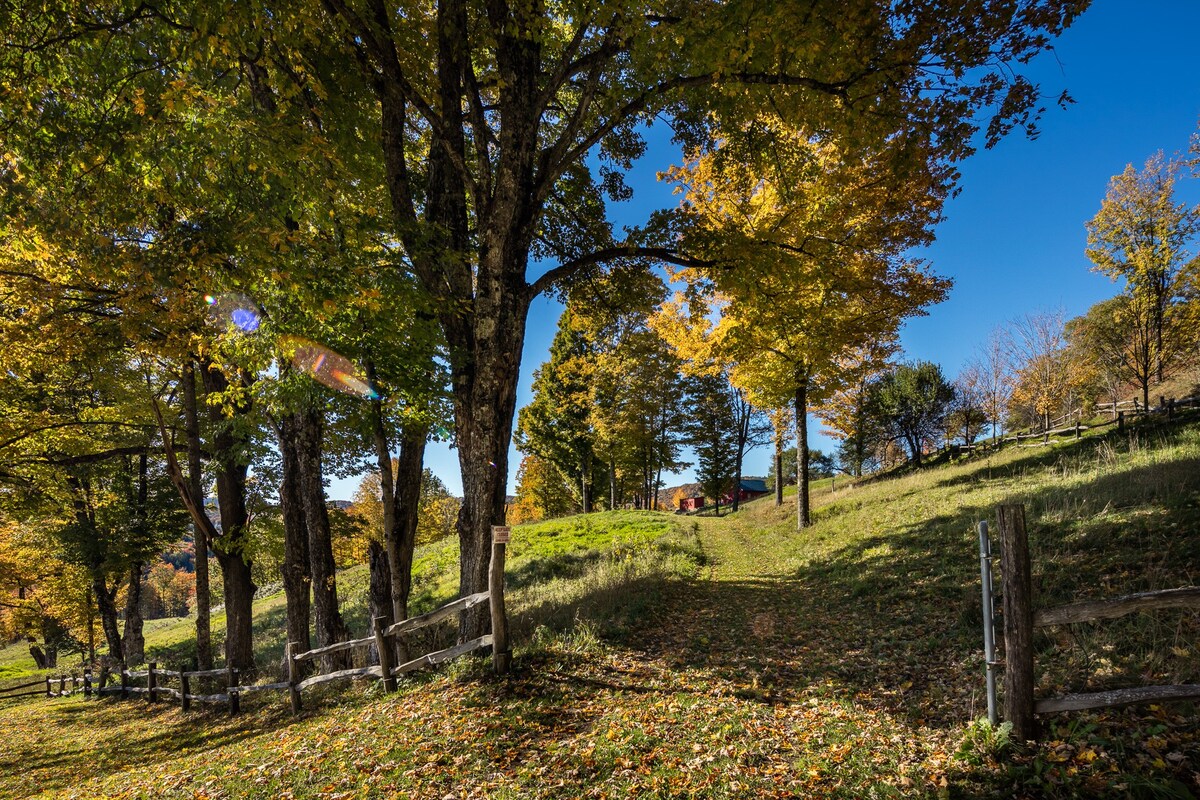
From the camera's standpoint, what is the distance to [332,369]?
28.0 feet

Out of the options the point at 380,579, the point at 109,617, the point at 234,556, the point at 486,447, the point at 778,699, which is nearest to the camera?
the point at 778,699

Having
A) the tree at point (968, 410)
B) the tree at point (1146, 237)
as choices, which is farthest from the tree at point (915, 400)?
the tree at point (1146, 237)

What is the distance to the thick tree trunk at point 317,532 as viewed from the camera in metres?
9.71

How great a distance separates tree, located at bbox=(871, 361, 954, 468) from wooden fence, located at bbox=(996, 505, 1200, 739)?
3948 cm

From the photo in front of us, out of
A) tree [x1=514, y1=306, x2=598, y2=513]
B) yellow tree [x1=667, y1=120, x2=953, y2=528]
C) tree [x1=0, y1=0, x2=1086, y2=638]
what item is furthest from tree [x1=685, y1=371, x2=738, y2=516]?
tree [x1=0, y1=0, x2=1086, y2=638]

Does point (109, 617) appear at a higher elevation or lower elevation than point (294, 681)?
lower

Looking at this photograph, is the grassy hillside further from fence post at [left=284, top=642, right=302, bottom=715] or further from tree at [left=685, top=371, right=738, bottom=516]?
tree at [left=685, top=371, right=738, bottom=516]

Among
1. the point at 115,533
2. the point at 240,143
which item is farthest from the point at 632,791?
the point at 115,533

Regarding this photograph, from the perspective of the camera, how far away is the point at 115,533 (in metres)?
17.5

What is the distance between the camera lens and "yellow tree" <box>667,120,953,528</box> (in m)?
8.88

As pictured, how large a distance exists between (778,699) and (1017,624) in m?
2.57

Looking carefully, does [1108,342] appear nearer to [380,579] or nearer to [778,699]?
[778,699]

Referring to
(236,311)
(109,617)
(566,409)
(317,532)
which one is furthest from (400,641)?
(566,409)

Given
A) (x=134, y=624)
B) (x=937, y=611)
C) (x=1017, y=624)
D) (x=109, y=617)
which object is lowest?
(x=134, y=624)
